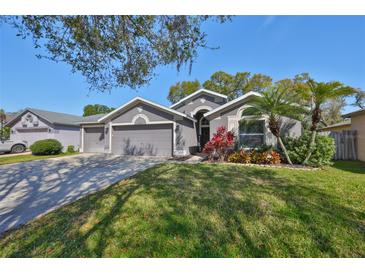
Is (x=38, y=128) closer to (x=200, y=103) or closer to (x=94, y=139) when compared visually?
(x=94, y=139)

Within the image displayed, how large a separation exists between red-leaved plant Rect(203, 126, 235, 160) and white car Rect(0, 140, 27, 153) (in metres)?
18.2

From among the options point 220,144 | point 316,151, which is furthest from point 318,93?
point 220,144

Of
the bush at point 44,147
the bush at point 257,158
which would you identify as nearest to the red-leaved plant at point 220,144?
the bush at point 257,158

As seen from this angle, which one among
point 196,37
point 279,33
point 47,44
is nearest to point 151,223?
point 196,37

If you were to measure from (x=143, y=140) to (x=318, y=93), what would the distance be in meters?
10.6

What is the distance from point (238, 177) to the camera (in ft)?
19.2

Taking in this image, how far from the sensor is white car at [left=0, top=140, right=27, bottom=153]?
49.2ft

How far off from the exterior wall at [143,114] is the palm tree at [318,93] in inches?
314

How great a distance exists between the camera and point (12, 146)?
52.2 ft

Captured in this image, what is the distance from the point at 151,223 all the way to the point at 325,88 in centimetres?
794

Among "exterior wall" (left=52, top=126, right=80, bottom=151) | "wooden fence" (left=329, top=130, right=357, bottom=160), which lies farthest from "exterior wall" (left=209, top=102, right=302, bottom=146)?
"exterior wall" (left=52, top=126, right=80, bottom=151)

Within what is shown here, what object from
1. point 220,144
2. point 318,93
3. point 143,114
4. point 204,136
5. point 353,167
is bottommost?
point 353,167

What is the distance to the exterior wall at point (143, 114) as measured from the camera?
40.6 ft
